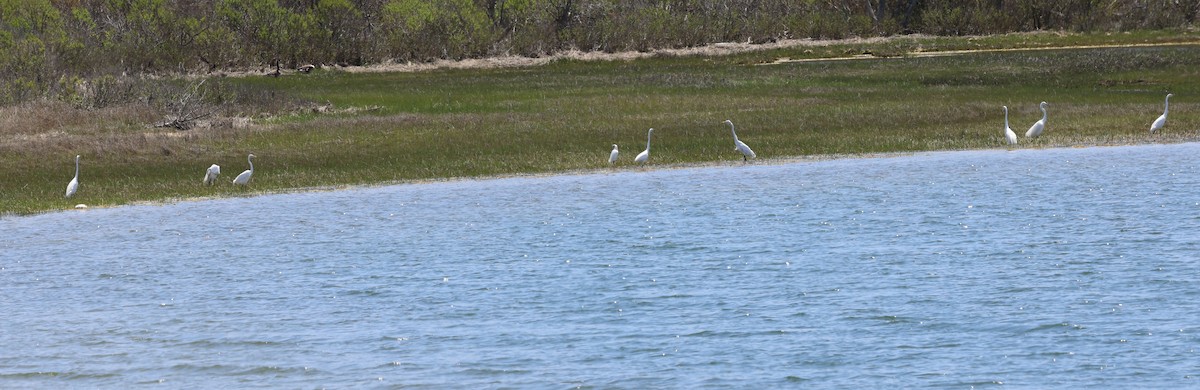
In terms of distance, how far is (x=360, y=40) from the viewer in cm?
7625

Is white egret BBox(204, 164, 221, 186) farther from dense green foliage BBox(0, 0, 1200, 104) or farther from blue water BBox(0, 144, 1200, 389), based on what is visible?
dense green foliage BBox(0, 0, 1200, 104)

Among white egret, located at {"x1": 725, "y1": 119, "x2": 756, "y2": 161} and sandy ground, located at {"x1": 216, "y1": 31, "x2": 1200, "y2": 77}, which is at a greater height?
white egret, located at {"x1": 725, "y1": 119, "x2": 756, "y2": 161}

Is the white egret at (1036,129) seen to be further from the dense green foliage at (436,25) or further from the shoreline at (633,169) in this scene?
the dense green foliage at (436,25)

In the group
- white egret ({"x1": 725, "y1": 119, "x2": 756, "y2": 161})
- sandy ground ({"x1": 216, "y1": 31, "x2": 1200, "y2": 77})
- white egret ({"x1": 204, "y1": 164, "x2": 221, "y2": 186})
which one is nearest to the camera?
white egret ({"x1": 204, "y1": 164, "x2": 221, "y2": 186})

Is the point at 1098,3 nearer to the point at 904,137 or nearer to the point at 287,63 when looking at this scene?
the point at 287,63

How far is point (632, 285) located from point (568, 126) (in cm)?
1959

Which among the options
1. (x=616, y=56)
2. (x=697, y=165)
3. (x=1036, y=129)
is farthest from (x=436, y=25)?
(x=1036, y=129)

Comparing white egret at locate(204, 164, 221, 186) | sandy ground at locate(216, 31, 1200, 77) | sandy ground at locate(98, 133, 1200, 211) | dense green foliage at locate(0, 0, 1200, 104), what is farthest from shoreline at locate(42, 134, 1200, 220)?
sandy ground at locate(216, 31, 1200, 77)

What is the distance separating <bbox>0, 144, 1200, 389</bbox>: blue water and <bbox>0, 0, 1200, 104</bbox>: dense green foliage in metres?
26.3

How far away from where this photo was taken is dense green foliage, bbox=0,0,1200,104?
67000 mm

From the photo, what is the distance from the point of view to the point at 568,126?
38094 millimetres

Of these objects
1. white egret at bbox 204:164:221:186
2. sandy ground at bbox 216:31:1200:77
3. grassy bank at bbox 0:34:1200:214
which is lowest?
sandy ground at bbox 216:31:1200:77

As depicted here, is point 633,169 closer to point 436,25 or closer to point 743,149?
point 743,149

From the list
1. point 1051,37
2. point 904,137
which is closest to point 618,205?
point 904,137
